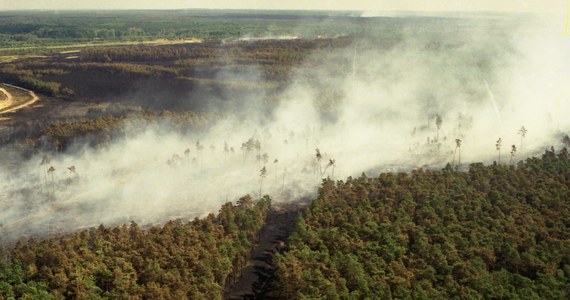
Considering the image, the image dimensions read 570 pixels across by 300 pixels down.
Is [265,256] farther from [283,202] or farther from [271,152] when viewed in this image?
[271,152]

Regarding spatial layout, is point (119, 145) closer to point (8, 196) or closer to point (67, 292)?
point (8, 196)

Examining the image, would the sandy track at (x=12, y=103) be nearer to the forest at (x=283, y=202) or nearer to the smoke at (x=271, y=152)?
the forest at (x=283, y=202)

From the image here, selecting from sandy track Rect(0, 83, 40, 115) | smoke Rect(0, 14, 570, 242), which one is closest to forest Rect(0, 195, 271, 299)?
smoke Rect(0, 14, 570, 242)

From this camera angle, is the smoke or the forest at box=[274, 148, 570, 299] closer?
the forest at box=[274, 148, 570, 299]

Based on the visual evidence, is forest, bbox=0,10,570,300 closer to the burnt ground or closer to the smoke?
the burnt ground

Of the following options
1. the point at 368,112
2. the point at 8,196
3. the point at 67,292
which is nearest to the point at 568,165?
the point at 368,112
